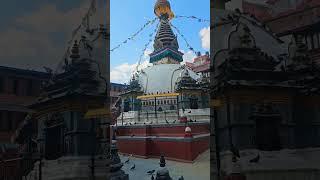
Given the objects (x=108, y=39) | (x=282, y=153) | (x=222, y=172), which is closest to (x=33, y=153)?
(x=108, y=39)

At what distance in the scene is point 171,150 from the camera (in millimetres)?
2842

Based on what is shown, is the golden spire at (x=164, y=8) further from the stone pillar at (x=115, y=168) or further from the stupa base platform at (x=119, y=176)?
the stupa base platform at (x=119, y=176)

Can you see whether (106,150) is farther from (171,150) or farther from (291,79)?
(291,79)

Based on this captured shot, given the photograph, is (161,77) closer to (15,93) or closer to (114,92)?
(114,92)

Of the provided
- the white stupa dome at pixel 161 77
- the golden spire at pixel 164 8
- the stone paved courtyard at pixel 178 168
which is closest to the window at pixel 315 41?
the stone paved courtyard at pixel 178 168

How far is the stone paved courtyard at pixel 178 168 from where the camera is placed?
96.1 inches

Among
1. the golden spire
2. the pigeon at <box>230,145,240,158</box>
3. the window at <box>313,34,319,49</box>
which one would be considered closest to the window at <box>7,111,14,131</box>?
the golden spire

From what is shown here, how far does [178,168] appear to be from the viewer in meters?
2.58

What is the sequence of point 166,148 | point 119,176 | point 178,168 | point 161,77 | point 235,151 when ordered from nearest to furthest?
point 235,151
point 119,176
point 178,168
point 166,148
point 161,77

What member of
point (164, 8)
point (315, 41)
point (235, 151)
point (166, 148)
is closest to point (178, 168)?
point (166, 148)

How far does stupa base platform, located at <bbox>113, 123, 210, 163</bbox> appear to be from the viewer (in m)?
2.77

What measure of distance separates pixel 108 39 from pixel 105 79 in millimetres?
261

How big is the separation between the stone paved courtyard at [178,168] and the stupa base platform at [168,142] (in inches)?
3.3

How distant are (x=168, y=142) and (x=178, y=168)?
0.44m
